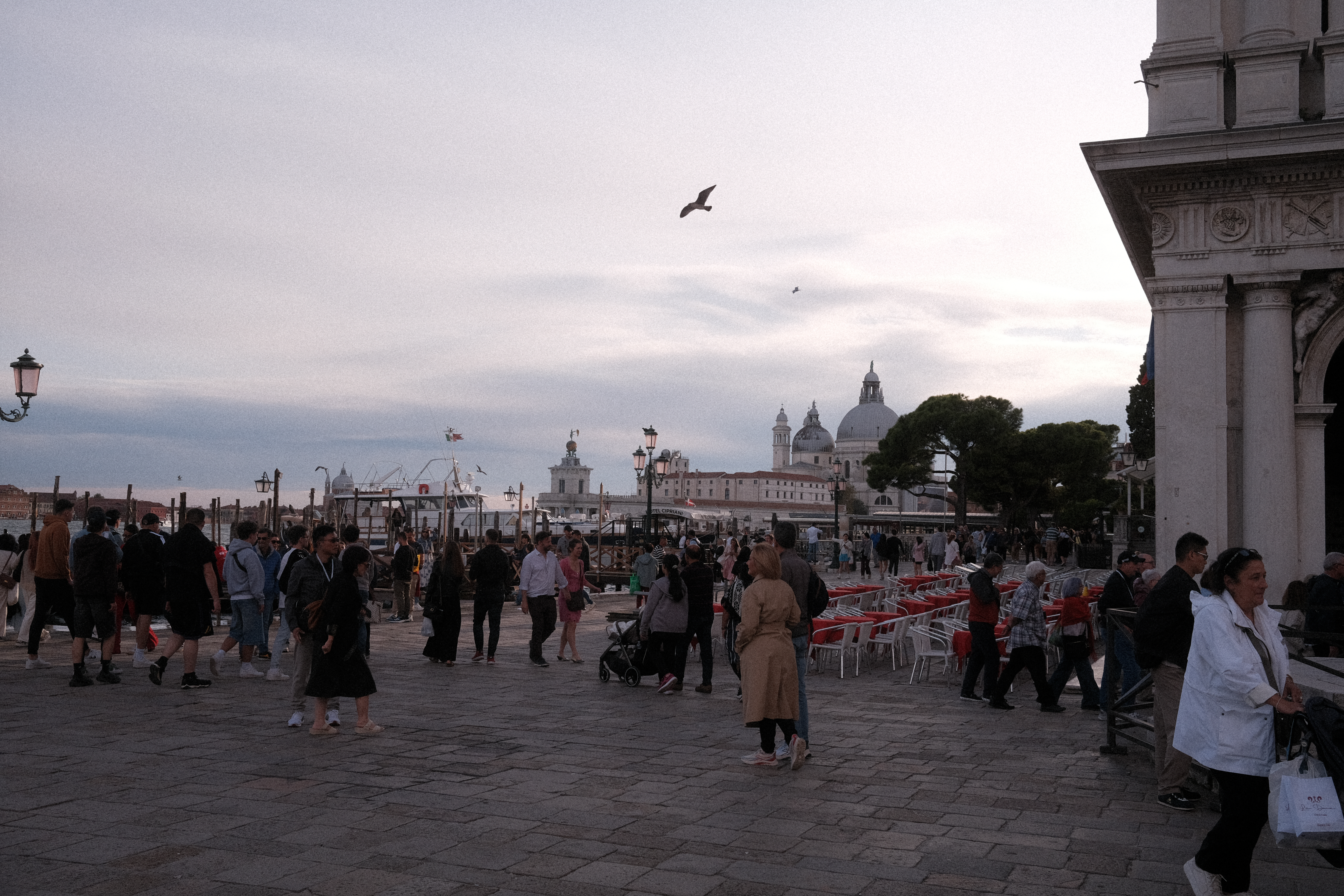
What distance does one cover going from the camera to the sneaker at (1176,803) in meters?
6.18

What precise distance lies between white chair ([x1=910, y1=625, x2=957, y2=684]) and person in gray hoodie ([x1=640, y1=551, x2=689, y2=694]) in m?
2.59

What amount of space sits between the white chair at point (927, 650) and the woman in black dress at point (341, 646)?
19.5 feet

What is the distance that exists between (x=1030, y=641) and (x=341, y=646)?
5.49 m

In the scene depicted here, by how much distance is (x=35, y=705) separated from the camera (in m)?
8.90

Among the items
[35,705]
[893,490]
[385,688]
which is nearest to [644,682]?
[385,688]

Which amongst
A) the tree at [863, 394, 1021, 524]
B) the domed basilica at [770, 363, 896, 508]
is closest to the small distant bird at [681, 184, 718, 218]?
the tree at [863, 394, 1021, 524]

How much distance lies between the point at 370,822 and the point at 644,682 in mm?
6035

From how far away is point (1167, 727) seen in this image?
652 cm

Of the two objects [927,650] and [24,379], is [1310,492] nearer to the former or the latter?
[927,650]

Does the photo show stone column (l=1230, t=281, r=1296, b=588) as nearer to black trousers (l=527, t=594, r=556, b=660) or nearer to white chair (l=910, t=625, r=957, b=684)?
white chair (l=910, t=625, r=957, b=684)

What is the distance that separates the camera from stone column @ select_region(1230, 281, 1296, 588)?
11.7 m

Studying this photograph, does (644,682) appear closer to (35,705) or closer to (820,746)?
(820,746)

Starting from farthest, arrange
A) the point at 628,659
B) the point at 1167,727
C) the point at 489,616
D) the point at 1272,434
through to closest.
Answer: the point at 489,616
the point at 1272,434
the point at 628,659
the point at 1167,727

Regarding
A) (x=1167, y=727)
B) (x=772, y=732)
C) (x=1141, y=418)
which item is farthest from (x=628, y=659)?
(x=1141, y=418)
